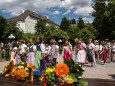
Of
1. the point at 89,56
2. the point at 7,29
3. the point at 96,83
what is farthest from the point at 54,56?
the point at 7,29

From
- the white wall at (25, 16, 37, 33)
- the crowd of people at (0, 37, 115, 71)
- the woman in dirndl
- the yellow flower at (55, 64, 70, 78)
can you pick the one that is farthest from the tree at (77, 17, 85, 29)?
the yellow flower at (55, 64, 70, 78)

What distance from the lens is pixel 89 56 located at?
1903 centimetres

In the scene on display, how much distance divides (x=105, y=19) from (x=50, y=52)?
137 feet

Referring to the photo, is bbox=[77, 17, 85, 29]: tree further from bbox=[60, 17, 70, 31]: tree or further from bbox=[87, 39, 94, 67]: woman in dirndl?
bbox=[87, 39, 94, 67]: woman in dirndl

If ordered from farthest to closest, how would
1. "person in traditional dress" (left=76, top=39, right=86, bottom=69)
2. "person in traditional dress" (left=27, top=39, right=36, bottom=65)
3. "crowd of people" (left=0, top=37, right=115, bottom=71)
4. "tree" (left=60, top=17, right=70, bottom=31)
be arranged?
"tree" (left=60, top=17, right=70, bottom=31) → "person in traditional dress" (left=76, top=39, right=86, bottom=69) → "person in traditional dress" (left=27, top=39, right=36, bottom=65) → "crowd of people" (left=0, top=37, right=115, bottom=71)

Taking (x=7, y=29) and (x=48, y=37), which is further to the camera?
(x=48, y=37)

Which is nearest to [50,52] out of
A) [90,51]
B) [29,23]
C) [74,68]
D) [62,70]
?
[90,51]

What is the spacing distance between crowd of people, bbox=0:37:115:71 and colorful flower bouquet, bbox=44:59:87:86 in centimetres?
378

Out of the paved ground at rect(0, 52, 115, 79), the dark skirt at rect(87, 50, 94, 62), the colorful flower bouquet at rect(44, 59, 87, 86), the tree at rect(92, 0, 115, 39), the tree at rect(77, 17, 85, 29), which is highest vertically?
the tree at rect(77, 17, 85, 29)

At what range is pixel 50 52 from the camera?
16.0m

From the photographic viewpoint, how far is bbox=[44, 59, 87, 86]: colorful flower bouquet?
4.77 metres

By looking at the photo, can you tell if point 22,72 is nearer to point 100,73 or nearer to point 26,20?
point 100,73

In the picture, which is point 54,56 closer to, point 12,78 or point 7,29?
point 12,78

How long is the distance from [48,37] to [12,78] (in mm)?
66088
